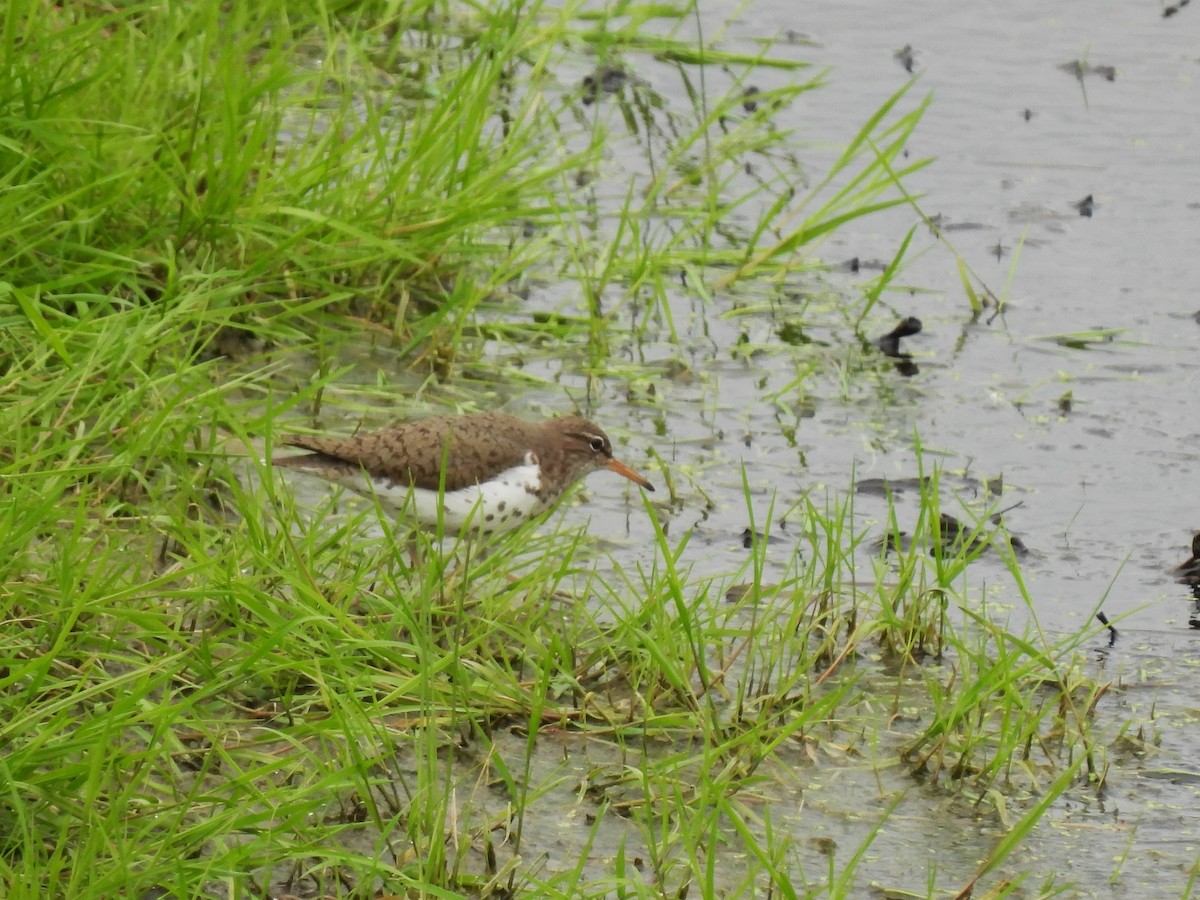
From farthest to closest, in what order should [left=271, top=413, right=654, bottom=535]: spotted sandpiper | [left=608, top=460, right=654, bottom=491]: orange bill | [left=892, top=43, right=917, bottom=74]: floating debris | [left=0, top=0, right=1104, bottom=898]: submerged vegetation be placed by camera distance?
[left=892, top=43, right=917, bottom=74]: floating debris < [left=608, top=460, right=654, bottom=491]: orange bill < [left=271, top=413, right=654, bottom=535]: spotted sandpiper < [left=0, top=0, right=1104, bottom=898]: submerged vegetation

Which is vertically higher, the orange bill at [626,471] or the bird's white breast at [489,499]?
the orange bill at [626,471]

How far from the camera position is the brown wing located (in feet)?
21.4

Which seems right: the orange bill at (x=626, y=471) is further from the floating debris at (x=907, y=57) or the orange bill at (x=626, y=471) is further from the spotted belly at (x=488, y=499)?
the floating debris at (x=907, y=57)

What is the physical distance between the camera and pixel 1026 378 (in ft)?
28.2

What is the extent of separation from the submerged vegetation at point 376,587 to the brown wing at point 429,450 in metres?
0.23

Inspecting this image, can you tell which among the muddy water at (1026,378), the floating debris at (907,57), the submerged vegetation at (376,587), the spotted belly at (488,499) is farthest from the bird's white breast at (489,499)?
the floating debris at (907,57)

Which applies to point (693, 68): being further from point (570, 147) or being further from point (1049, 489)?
point (1049, 489)

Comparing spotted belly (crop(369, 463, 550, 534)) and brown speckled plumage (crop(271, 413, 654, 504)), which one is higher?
brown speckled plumage (crop(271, 413, 654, 504))

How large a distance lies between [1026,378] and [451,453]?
3.20m

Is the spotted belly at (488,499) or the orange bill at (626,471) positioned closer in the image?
the spotted belly at (488,499)

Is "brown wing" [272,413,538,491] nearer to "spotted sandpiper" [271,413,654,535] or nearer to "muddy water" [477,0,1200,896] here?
"spotted sandpiper" [271,413,654,535]

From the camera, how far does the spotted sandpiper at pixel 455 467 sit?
6.51 m

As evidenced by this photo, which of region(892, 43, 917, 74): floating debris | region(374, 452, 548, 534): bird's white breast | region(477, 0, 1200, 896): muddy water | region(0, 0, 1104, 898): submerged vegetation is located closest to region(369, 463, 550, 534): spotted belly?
region(374, 452, 548, 534): bird's white breast

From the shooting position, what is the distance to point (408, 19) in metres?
10.6
